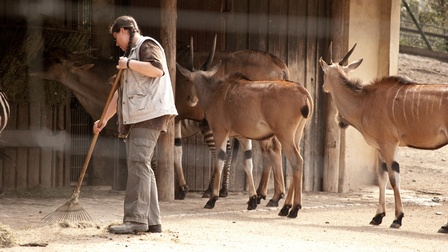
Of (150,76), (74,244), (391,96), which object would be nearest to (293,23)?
(391,96)

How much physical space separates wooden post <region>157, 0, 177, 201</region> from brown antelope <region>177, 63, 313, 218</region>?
0.86ft

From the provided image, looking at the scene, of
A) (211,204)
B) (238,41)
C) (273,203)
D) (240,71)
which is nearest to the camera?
(211,204)

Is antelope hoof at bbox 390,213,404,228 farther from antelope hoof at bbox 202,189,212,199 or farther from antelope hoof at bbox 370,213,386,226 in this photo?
antelope hoof at bbox 202,189,212,199

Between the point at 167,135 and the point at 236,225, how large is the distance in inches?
95.6

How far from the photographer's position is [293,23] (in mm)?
14242

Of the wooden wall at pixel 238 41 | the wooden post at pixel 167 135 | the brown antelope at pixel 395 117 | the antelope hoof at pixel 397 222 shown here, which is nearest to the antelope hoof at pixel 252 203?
the wooden post at pixel 167 135

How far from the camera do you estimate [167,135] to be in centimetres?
1227

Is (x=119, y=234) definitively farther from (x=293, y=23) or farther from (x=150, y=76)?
(x=293, y=23)

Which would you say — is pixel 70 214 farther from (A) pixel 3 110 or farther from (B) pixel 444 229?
(B) pixel 444 229

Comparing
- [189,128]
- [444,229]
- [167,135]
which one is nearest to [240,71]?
[189,128]

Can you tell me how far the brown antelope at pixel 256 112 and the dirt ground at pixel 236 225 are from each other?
0.60 m

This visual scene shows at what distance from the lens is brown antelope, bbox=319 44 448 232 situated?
1051 centimetres

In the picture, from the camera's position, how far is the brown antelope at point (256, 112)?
Answer: 36.8 feet

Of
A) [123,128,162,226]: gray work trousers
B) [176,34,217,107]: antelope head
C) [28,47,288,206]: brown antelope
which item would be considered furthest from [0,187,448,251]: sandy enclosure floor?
[176,34,217,107]: antelope head
